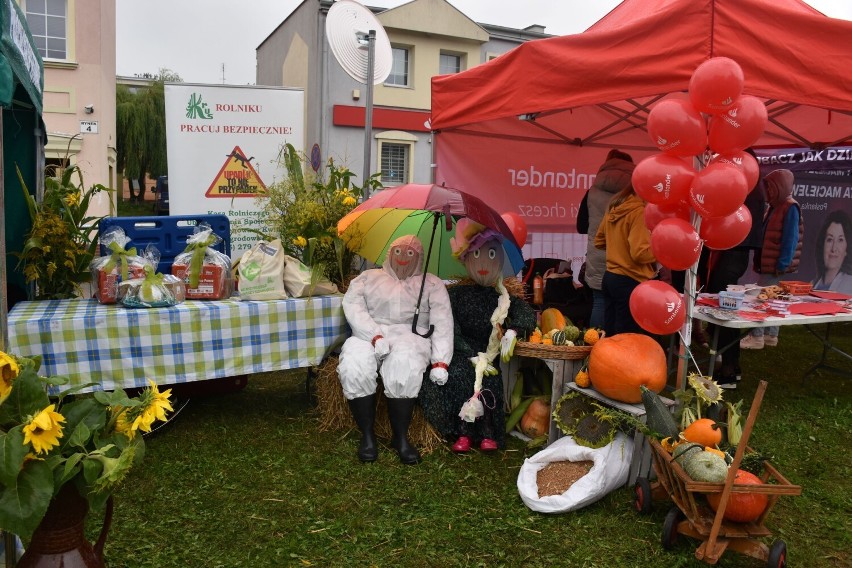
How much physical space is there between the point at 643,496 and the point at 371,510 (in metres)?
1.28

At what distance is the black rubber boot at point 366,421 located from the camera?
369cm

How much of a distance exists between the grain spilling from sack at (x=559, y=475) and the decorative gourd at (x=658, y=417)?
0.40 m

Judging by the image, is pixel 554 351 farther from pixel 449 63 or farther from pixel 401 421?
pixel 449 63

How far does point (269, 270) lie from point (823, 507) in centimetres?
322

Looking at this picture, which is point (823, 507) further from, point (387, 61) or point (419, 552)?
point (387, 61)

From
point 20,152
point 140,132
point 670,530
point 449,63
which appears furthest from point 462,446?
point 140,132

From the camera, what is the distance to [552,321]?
171 inches

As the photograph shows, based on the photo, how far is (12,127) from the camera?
4.35 m

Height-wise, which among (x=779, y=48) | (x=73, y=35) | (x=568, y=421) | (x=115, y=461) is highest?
(x=73, y=35)

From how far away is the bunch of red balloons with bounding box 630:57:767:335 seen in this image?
9.80 feet

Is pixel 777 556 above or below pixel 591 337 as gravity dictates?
below

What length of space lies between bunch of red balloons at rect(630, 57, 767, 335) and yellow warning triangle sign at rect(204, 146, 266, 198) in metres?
4.73

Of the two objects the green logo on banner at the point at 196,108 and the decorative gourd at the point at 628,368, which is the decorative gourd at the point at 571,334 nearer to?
the decorative gourd at the point at 628,368

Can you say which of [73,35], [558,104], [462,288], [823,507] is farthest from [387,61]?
[73,35]
